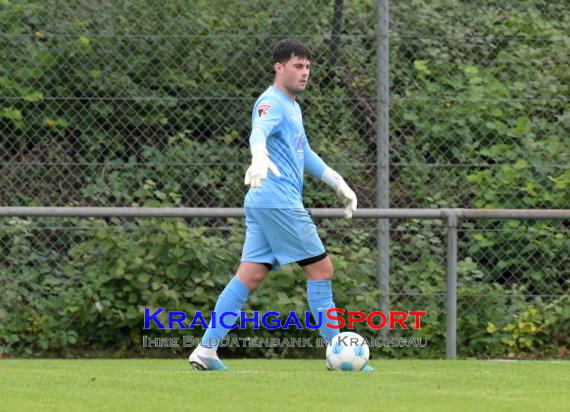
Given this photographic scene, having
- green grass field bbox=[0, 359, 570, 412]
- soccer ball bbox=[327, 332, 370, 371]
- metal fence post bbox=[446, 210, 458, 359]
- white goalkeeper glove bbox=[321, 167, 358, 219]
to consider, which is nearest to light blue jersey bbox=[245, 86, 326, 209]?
white goalkeeper glove bbox=[321, 167, 358, 219]

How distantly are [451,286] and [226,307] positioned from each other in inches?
108

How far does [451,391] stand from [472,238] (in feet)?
14.0

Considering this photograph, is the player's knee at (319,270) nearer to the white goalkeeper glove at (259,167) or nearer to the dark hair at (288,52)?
the white goalkeeper glove at (259,167)

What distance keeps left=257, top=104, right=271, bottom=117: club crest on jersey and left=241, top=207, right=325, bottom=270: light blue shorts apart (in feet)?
1.89

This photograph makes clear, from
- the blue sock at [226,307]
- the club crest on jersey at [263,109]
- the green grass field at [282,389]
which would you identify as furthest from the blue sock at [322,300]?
the club crest on jersey at [263,109]

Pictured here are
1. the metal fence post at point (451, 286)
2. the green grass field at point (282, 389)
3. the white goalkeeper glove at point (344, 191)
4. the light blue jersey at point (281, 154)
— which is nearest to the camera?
the green grass field at point (282, 389)

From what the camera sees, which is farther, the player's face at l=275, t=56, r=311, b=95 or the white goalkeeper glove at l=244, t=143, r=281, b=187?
the player's face at l=275, t=56, r=311, b=95

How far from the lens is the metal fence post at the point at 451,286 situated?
10.1 metres

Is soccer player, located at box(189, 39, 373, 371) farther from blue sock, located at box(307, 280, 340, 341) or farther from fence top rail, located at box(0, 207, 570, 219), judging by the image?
fence top rail, located at box(0, 207, 570, 219)

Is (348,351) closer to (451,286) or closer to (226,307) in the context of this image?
(226,307)

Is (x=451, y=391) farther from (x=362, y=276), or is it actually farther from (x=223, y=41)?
(x=223, y=41)

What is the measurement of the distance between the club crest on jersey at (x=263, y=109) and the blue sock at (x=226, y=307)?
103cm

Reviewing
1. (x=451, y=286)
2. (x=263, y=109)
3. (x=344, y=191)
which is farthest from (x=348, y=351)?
(x=451, y=286)

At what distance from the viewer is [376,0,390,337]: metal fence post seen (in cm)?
1041
